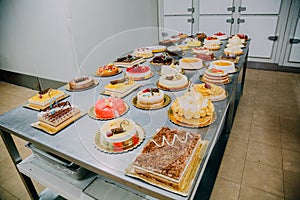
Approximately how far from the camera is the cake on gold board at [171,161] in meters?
0.88

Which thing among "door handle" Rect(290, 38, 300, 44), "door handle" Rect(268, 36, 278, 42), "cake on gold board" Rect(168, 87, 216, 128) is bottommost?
"door handle" Rect(290, 38, 300, 44)

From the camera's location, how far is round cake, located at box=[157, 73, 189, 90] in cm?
179

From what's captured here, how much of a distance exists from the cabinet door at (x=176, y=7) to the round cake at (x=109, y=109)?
4.47m

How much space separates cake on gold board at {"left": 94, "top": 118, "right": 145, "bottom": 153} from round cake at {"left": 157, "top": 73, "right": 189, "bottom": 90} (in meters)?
0.69

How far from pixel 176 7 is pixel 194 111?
15.4ft

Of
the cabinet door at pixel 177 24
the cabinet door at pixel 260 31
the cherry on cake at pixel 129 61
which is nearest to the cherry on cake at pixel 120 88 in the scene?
the cherry on cake at pixel 129 61

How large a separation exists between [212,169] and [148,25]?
4.31 metres

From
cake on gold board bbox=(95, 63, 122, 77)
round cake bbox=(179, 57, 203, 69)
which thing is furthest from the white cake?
cake on gold board bbox=(95, 63, 122, 77)

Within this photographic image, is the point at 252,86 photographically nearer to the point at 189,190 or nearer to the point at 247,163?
the point at 247,163

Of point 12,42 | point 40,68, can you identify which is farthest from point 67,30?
point 12,42

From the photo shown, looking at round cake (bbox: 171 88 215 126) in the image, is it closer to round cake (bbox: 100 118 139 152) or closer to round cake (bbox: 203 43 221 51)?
round cake (bbox: 100 118 139 152)

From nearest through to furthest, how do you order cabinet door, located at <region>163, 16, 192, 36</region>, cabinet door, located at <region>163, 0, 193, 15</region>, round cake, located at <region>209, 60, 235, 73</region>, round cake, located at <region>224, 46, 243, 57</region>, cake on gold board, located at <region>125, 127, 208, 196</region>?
cake on gold board, located at <region>125, 127, 208, 196</region> < round cake, located at <region>209, 60, 235, 73</region> < round cake, located at <region>224, 46, 243, 57</region> < cabinet door, located at <region>163, 0, 193, 15</region> < cabinet door, located at <region>163, 16, 192, 36</region>

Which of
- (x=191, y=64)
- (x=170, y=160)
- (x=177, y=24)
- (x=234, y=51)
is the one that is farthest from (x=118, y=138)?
(x=177, y=24)

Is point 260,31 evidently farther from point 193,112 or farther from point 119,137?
point 119,137
